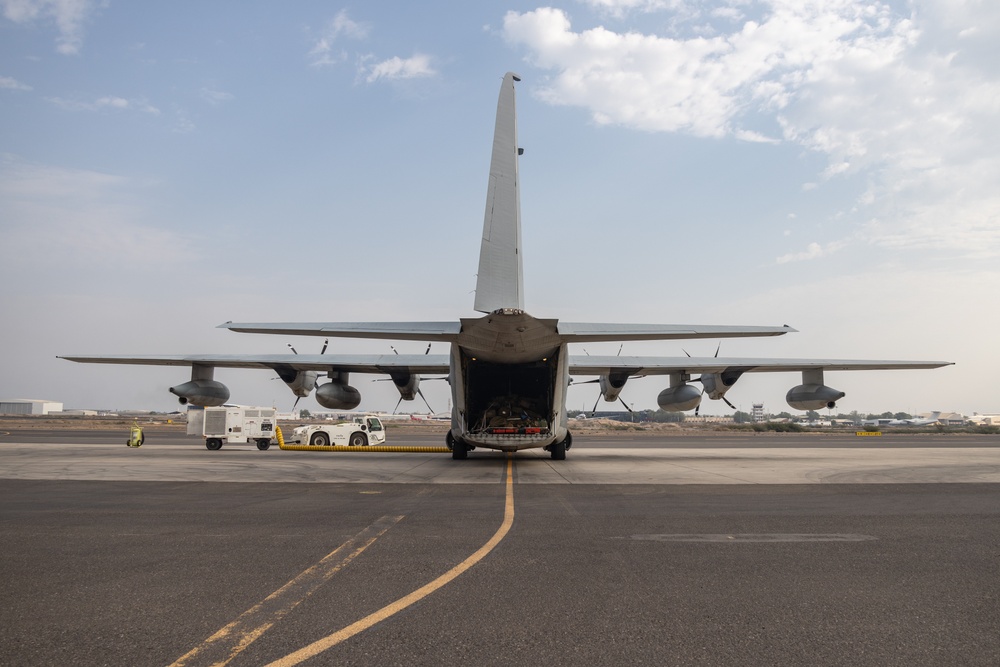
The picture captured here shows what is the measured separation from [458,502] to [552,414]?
31.1ft

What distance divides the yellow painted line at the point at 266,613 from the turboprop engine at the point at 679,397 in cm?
1961

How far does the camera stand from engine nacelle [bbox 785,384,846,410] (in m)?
25.9

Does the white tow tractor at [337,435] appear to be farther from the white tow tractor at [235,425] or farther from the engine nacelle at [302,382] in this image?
the engine nacelle at [302,382]

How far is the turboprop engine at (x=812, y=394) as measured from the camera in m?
25.9

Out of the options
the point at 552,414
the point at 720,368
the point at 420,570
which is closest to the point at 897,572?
the point at 420,570

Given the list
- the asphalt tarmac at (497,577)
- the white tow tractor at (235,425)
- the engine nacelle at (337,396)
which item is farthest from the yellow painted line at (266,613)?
the white tow tractor at (235,425)

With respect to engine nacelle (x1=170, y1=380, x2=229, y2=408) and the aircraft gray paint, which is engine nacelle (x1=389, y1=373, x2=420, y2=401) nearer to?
the aircraft gray paint

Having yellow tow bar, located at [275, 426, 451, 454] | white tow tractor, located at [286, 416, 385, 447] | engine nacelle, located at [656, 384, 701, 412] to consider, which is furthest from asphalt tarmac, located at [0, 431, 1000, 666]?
white tow tractor, located at [286, 416, 385, 447]

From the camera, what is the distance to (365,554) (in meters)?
6.98

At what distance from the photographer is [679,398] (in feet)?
84.1

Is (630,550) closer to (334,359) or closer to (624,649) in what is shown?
(624,649)

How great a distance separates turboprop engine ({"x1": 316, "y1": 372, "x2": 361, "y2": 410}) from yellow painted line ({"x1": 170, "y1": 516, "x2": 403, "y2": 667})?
18848 millimetres

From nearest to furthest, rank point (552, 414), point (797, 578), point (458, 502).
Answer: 1. point (797, 578)
2. point (458, 502)
3. point (552, 414)

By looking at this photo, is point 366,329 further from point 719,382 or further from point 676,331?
point 719,382
